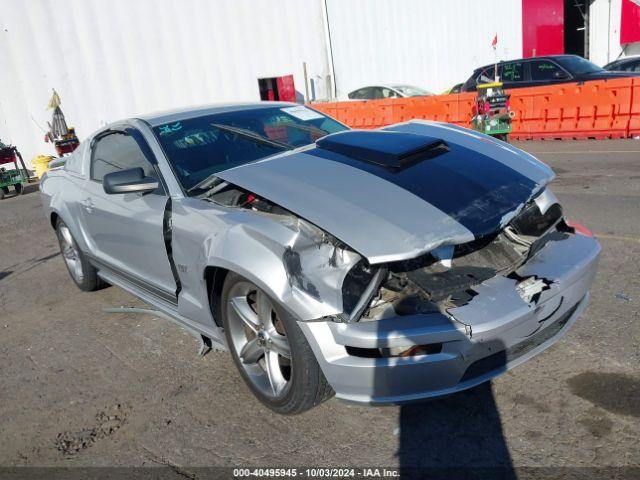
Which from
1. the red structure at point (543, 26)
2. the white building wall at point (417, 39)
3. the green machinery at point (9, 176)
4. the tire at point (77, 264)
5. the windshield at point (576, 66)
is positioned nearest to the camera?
the tire at point (77, 264)

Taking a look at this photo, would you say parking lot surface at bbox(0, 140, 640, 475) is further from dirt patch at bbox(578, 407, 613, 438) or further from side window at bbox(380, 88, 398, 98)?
side window at bbox(380, 88, 398, 98)

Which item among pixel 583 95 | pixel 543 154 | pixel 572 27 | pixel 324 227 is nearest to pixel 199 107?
pixel 324 227

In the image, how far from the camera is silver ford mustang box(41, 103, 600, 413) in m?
2.43

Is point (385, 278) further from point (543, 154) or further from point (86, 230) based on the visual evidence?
point (543, 154)

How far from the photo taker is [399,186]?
2.88 metres

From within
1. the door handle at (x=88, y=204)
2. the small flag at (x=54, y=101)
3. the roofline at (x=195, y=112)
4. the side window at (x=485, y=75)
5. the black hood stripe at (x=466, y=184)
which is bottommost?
the side window at (x=485, y=75)

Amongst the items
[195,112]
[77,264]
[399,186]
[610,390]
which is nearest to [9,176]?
[77,264]

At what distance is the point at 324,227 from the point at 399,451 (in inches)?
42.6

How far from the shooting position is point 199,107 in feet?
14.1

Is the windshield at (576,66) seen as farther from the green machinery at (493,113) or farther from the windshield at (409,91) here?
the windshield at (409,91)

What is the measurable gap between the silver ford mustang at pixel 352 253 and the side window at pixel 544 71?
997cm

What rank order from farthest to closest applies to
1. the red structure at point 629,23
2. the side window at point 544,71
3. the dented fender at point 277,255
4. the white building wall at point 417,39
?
1. the red structure at point 629,23
2. the white building wall at point 417,39
3. the side window at point 544,71
4. the dented fender at point 277,255

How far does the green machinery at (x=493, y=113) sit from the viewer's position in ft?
35.2

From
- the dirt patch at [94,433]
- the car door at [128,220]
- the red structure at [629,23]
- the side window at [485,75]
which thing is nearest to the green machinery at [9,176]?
the car door at [128,220]
